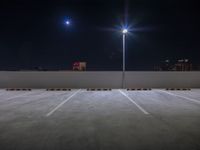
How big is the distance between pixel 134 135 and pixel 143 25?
67.7 feet

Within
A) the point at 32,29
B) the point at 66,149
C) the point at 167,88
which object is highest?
the point at 32,29

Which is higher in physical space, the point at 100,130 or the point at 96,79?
Result: the point at 96,79

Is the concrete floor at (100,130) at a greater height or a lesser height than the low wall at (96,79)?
lesser

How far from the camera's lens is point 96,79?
51.8 feet

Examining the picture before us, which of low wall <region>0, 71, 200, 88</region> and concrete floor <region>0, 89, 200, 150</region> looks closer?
concrete floor <region>0, 89, 200, 150</region>

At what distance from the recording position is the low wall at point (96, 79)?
15758 millimetres

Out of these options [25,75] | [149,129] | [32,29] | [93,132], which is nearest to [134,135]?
[149,129]

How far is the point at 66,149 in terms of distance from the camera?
3.64 metres

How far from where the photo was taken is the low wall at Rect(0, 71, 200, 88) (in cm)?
1576

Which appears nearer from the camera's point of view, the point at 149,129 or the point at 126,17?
the point at 149,129

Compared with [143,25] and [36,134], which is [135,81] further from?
[36,134]

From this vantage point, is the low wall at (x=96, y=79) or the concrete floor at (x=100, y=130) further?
the low wall at (x=96, y=79)

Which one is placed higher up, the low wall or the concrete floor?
the low wall

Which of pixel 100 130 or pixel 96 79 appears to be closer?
pixel 100 130
